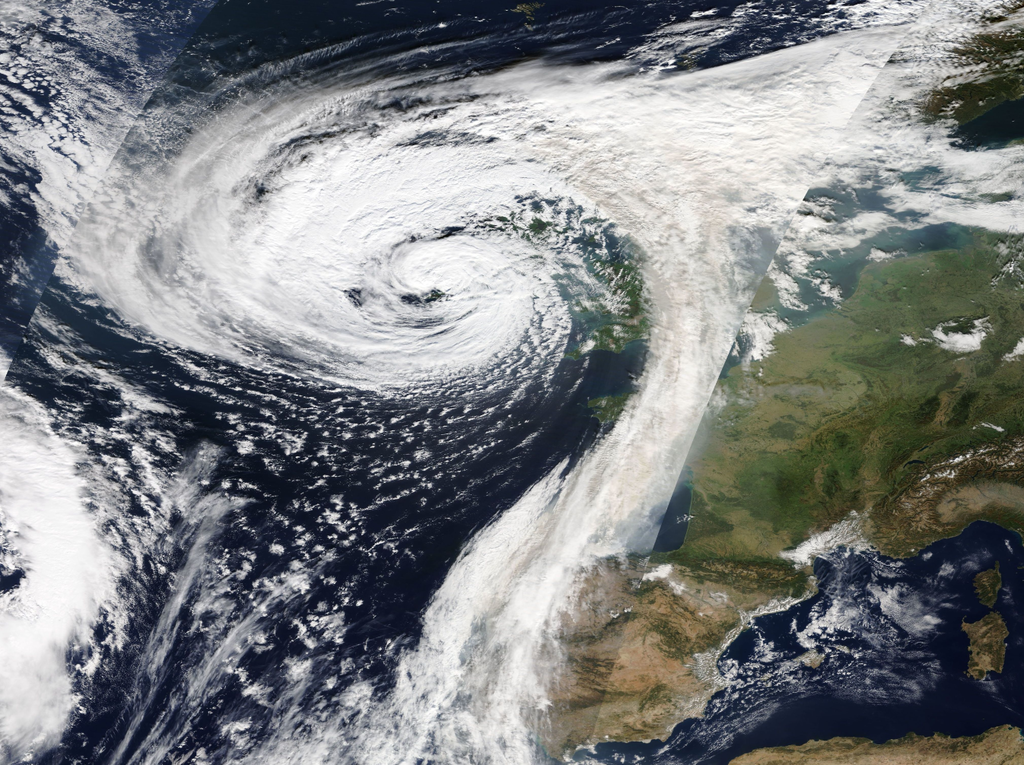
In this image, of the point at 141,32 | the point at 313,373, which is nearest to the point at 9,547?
the point at 313,373

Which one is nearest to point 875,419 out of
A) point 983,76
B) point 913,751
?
point 913,751

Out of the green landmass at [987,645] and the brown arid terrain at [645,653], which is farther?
the brown arid terrain at [645,653]

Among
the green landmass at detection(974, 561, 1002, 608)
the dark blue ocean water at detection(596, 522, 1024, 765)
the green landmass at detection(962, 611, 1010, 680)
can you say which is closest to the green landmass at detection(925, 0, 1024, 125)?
the dark blue ocean water at detection(596, 522, 1024, 765)

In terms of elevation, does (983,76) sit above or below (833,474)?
above

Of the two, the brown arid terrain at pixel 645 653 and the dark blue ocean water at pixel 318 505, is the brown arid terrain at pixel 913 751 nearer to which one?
the dark blue ocean water at pixel 318 505

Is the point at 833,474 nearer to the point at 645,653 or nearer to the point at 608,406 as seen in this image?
the point at 608,406

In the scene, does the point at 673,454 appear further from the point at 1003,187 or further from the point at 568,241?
the point at 1003,187

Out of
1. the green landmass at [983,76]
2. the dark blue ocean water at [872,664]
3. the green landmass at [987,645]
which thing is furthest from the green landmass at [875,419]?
the green landmass at [983,76]
